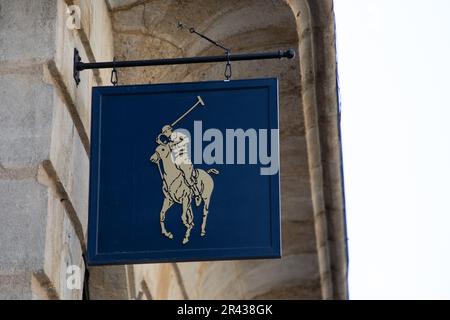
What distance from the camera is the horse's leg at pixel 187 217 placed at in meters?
6.92

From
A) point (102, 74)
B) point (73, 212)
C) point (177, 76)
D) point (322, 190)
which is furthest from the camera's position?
point (322, 190)

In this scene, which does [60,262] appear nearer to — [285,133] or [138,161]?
[138,161]

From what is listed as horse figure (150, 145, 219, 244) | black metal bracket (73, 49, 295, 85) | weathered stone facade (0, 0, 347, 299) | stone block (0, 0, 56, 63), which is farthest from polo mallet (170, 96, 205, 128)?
stone block (0, 0, 56, 63)

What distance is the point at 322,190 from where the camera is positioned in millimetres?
10906

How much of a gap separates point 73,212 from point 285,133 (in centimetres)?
290

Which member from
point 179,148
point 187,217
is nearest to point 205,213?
point 187,217

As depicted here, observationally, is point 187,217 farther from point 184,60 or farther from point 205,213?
point 184,60

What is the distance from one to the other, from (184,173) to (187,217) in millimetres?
259

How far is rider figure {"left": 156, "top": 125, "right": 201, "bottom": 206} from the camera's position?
7.09 m

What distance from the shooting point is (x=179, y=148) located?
7094 mm

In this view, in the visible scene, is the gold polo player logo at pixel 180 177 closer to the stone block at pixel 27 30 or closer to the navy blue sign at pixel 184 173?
the navy blue sign at pixel 184 173

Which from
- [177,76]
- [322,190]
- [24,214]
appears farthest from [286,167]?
[24,214]

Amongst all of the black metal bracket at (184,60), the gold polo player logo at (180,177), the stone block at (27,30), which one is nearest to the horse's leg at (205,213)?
the gold polo player logo at (180,177)

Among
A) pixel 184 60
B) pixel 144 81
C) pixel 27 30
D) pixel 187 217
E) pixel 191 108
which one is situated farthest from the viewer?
pixel 144 81
